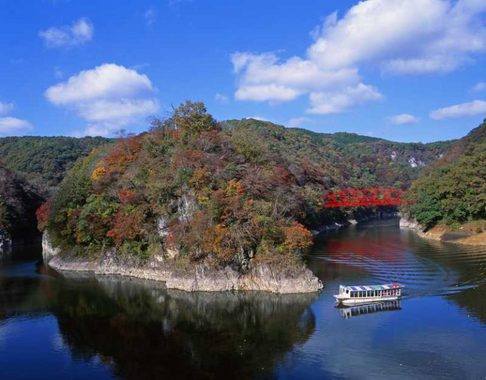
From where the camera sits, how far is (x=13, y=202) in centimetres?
8788

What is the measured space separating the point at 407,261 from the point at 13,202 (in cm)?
7012

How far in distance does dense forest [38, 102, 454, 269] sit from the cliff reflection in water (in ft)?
16.4

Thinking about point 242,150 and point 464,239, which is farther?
point 464,239

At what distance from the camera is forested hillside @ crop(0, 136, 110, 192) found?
117375mm

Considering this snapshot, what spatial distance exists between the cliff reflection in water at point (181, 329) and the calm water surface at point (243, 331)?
3.0 inches

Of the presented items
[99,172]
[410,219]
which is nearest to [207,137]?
[99,172]

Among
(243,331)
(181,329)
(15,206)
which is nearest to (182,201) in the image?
(181,329)

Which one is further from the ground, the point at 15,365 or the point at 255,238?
the point at 255,238

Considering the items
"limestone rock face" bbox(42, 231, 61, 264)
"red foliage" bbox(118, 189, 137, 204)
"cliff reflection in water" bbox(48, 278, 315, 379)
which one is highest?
"red foliage" bbox(118, 189, 137, 204)

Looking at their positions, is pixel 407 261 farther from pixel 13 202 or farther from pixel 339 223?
pixel 13 202

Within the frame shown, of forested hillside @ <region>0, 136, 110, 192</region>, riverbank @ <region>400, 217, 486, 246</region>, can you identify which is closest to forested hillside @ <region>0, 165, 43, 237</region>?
forested hillside @ <region>0, 136, 110, 192</region>

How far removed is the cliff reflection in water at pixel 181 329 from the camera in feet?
85.0

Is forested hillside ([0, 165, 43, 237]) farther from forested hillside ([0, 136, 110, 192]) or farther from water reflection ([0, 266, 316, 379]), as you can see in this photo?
water reflection ([0, 266, 316, 379])

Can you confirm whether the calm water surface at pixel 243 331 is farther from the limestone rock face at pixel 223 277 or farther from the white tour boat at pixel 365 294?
the limestone rock face at pixel 223 277
